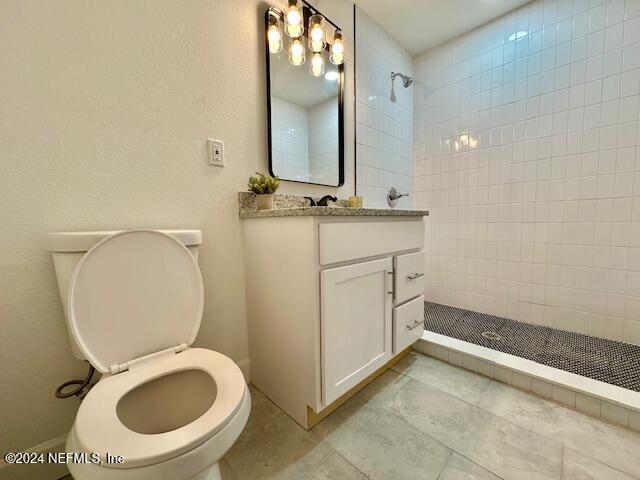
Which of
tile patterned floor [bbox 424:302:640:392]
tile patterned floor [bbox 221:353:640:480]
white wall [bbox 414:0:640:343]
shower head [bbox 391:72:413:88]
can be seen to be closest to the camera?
tile patterned floor [bbox 221:353:640:480]

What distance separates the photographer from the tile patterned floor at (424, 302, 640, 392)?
1216 millimetres

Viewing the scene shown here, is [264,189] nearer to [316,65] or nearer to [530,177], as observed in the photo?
[316,65]

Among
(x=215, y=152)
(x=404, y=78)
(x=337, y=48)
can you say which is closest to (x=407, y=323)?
(x=215, y=152)

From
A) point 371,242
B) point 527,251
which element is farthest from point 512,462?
point 527,251

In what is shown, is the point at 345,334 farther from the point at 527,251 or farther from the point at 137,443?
the point at 527,251

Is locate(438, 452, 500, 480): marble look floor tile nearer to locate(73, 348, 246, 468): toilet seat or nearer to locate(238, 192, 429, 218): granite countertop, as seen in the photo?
locate(73, 348, 246, 468): toilet seat

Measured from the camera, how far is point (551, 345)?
4.86 feet

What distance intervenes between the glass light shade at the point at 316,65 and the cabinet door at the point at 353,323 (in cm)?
111

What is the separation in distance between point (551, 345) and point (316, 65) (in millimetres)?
2041

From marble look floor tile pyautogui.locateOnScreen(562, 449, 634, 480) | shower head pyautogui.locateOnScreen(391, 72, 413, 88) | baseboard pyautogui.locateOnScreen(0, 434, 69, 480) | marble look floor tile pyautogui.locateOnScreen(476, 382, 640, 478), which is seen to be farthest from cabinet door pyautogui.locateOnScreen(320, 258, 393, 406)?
shower head pyautogui.locateOnScreen(391, 72, 413, 88)

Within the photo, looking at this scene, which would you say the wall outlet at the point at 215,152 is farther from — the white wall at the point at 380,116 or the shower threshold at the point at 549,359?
the shower threshold at the point at 549,359

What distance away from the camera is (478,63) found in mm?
1918

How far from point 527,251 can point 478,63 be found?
139 cm

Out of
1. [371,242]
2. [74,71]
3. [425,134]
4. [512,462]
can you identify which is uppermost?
[425,134]
